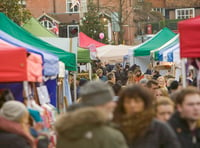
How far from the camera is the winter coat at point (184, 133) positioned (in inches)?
319

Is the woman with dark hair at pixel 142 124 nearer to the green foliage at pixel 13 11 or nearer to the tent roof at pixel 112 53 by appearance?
the green foliage at pixel 13 11

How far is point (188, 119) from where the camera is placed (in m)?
8.09

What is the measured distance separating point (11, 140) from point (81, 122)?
237cm

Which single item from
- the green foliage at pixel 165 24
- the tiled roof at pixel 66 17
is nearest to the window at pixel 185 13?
the green foliage at pixel 165 24

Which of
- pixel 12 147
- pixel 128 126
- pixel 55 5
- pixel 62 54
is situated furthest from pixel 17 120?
pixel 55 5

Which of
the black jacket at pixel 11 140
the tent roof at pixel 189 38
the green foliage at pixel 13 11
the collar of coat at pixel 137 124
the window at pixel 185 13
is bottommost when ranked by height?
the black jacket at pixel 11 140

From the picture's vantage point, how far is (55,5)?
80.1m

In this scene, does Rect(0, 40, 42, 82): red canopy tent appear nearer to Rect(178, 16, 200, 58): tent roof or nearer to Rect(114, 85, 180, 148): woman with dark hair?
Rect(178, 16, 200, 58): tent roof

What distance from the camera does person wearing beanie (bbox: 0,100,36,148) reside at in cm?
924

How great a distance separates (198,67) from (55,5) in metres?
67.4

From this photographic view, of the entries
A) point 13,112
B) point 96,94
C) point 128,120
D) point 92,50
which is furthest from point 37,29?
point 96,94

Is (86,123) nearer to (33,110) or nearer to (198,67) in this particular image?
(33,110)

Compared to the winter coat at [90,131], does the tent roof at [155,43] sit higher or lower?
higher

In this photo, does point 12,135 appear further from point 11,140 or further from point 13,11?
point 13,11
